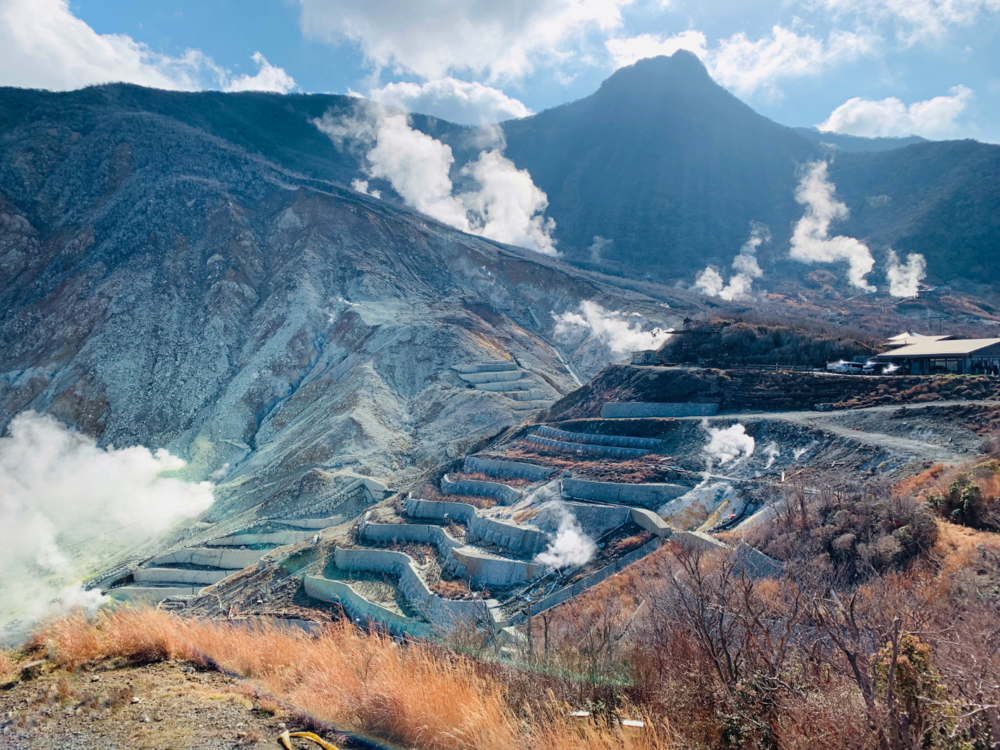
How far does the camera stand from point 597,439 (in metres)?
Answer: 29.8

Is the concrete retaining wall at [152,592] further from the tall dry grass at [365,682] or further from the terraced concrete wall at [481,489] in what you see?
the tall dry grass at [365,682]

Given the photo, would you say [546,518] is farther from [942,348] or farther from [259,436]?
[259,436]

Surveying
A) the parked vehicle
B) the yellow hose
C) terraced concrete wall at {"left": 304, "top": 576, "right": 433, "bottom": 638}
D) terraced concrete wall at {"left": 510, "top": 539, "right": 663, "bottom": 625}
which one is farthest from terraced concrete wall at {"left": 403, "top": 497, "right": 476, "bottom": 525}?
the parked vehicle

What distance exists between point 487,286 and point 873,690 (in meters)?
69.9

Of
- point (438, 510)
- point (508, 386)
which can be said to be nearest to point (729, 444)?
point (438, 510)

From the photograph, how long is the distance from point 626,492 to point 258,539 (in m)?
18.8

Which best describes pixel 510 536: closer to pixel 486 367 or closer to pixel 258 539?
pixel 258 539

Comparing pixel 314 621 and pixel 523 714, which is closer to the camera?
pixel 523 714

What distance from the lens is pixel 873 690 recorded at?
352 centimetres

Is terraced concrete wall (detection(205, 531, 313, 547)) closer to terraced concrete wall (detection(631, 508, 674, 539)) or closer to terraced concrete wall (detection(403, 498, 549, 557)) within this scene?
terraced concrete wall (detection(403, 498, 549, 557))

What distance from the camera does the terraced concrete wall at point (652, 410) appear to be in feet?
99.8

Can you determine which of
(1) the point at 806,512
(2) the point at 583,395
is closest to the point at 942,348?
(2) the point at 583,395

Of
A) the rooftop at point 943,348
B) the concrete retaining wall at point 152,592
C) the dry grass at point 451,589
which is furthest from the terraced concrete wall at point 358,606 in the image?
the rooftop at point 943,348

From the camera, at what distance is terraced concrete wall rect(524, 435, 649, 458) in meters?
27.0
